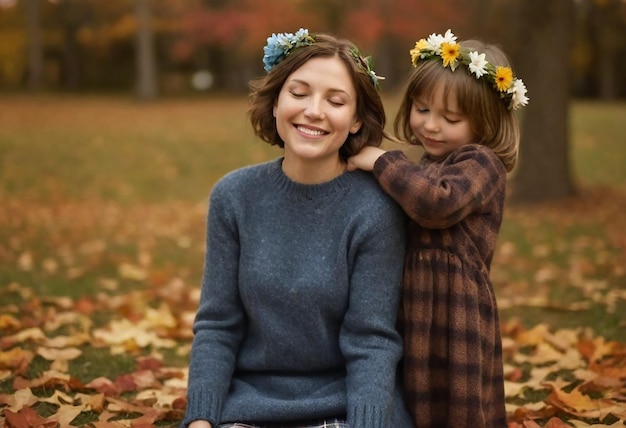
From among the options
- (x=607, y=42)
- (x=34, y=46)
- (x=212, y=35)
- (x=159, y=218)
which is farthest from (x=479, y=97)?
(x=607, y=42)

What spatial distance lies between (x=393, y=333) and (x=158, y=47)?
1151 inches

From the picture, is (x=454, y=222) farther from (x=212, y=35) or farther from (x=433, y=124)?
(x=212, y=35)

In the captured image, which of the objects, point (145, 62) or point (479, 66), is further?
point (145, 62)

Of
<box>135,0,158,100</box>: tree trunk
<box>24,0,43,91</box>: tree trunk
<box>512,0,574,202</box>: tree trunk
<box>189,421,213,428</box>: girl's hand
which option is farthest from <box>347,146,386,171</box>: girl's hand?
<box>24,0,43,91</box>: tree trunk

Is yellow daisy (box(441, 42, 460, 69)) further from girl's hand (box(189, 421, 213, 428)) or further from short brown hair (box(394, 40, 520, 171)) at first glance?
girl's hand (box(189, 421, 213, 428))

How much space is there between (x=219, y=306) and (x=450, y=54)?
3.99 ft

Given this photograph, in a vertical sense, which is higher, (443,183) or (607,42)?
(607,42)

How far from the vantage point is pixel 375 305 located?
2.66m

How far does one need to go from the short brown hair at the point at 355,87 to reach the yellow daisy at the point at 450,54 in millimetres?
267

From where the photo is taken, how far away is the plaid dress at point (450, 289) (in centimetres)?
261

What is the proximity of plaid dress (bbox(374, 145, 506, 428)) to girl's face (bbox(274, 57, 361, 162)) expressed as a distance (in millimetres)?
203

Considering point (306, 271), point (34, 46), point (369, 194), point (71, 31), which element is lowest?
point (306, 271)

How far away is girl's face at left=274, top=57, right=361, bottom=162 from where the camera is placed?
2.69 metres

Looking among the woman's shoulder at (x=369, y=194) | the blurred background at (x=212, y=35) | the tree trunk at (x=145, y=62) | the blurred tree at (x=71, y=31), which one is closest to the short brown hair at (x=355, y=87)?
the woman's shoulder at (x=369, y=194)
